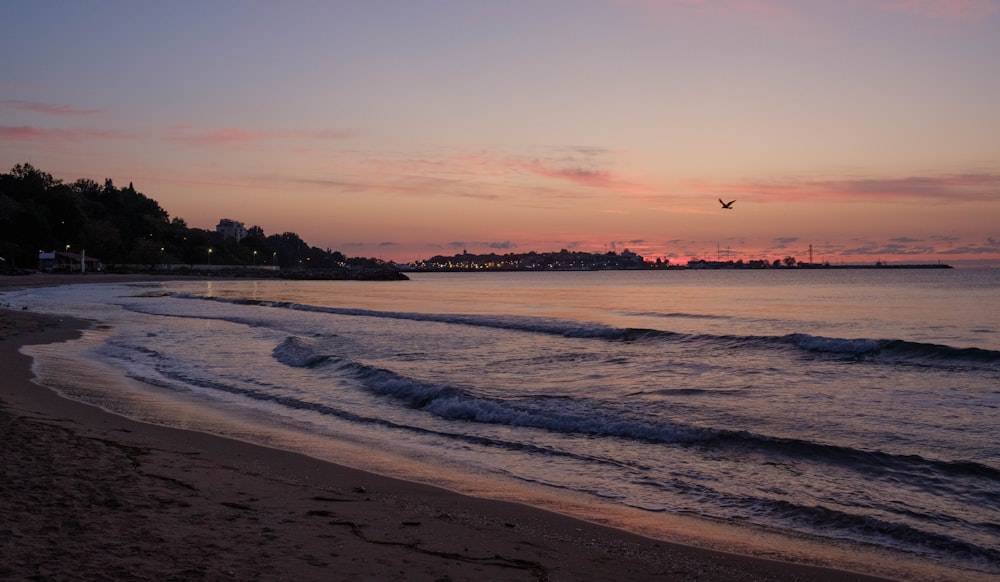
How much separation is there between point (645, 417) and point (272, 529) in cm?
756

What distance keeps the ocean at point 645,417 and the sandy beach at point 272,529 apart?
2.11ft

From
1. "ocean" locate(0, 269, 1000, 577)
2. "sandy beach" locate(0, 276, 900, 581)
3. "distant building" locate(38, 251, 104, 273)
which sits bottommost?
"ocean" locate(0, 269, 1000, 577)

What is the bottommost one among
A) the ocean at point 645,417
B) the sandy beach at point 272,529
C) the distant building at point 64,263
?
the ocean at point 645,417

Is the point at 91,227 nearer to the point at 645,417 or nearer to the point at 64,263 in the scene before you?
the point at 64,263

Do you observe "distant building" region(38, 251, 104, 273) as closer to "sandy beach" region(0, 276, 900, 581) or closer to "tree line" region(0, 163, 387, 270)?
"tree line" region(0, 163, 387, 270)

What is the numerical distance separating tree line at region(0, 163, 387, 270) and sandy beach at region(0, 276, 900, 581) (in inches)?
4515

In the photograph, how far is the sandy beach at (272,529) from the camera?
4883 millimetres

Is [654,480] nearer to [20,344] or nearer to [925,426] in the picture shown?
[925,426]

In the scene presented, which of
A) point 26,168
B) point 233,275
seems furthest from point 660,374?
point 26,168

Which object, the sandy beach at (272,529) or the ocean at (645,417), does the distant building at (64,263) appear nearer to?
the ocean at (645,417)

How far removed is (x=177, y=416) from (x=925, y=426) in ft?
39.4

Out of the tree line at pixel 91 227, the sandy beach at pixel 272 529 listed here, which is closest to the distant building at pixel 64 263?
the tree line at pixel 91 227

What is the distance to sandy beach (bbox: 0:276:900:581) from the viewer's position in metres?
4.88

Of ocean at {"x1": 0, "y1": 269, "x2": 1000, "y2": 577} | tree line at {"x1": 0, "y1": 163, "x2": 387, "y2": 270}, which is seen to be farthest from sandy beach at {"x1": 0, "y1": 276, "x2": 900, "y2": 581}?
tree line at {"x1": 0, "y1": 163, "x2": 387, "y2": 270}
